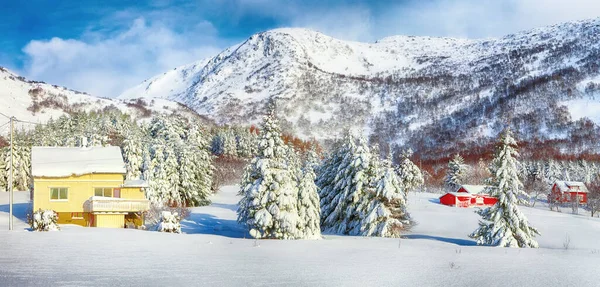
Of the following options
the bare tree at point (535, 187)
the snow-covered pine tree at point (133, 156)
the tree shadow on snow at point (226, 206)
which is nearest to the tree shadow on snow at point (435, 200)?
the bare tree at point (535, 187)

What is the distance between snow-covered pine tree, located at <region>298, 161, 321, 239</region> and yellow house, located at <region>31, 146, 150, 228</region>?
1417 centimetres

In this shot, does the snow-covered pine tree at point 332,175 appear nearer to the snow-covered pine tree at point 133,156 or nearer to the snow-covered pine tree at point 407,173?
the snow-covered pine tree at point 133,156

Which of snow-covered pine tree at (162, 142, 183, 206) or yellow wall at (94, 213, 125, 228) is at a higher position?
snow-covered pine tree at (162, 142, 183, 206)

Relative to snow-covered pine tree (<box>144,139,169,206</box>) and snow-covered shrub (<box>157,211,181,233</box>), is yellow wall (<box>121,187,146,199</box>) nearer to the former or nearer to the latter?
snow-covered pine tree (<box>144,139,169,206</box>)

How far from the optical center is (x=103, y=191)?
42688mm

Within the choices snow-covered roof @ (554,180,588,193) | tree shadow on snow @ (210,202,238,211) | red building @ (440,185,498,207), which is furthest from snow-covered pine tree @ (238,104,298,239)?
snow-covered roof @ (554,180,588,193)

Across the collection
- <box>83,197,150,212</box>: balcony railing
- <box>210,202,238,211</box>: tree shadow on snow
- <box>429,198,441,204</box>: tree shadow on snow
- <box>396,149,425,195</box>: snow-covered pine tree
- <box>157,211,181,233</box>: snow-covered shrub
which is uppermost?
<box>396,149,425,195</box>: snow-covered pine tree

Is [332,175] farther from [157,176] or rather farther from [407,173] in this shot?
[407,173]

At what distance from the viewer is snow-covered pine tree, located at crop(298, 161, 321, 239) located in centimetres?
3391

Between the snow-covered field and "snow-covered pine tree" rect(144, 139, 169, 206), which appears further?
"snow-covered pine tree" rect(144, 139, 169, 206)

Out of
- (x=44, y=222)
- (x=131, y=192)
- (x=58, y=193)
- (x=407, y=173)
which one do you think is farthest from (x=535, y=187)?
(x=44, y=222)

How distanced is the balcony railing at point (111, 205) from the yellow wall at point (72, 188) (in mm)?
1262

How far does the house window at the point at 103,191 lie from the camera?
42500mm

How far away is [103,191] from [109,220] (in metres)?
3.07
